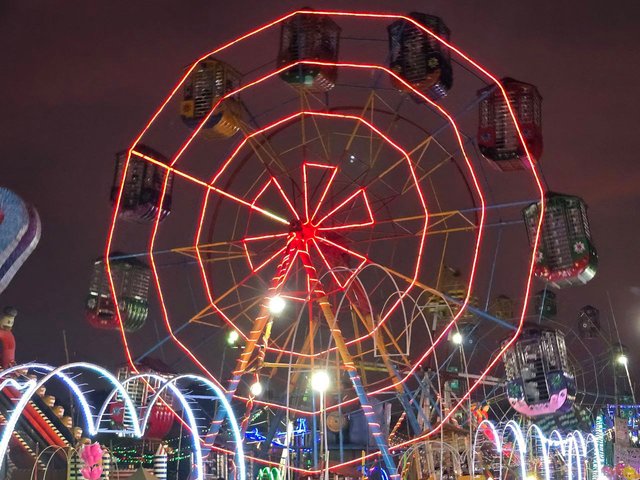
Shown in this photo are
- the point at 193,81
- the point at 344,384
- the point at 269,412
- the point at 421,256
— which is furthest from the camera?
the point at 269,412

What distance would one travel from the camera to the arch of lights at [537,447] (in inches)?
563

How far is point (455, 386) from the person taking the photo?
26109 millimetres

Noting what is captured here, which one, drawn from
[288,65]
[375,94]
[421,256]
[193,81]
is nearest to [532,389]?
[421,256]

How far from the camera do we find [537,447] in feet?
75.5

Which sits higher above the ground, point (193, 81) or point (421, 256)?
point (193, 81)

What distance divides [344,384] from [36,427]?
23.4 feet

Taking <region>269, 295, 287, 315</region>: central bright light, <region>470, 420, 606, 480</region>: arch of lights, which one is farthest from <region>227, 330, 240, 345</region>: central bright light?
<region>269, 295, 287, 315</region>: central bright light

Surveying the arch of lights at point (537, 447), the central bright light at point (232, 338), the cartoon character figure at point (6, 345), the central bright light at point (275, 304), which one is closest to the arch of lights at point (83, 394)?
the central bright light at point (275, 304)

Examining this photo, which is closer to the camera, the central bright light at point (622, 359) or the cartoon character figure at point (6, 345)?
the cartoon character figure at point (6, 345)

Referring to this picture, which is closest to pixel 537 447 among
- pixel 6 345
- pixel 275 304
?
pixel 275 304

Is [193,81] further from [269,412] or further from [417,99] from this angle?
[269,412]

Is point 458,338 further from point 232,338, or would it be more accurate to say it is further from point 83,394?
point 83,394

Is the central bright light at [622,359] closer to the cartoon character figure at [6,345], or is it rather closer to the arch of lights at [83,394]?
the cartoon character figure at [6,345]

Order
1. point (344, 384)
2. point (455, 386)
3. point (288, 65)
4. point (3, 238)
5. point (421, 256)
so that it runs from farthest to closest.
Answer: point (455, 386), point (344, 384), point (288, 65), point (421, 256), point (3, 238)
